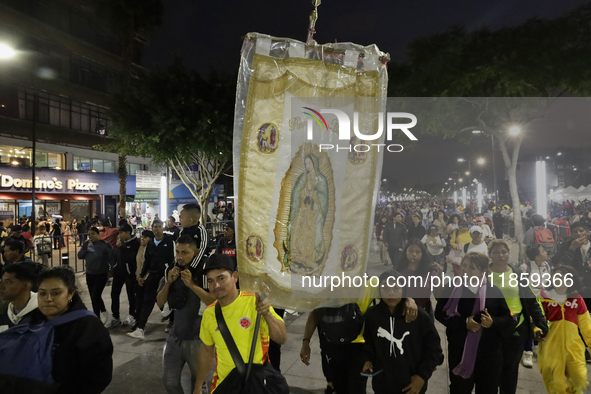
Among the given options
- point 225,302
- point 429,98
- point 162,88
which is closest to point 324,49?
point 225,302

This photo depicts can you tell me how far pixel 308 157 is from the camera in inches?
95.0

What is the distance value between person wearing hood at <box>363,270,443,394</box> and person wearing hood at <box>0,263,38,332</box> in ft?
8.73

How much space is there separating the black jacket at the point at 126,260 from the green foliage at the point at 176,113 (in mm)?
6629

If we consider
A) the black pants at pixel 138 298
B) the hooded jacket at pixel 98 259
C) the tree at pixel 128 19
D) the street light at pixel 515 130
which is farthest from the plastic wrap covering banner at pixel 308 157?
the tree at pixel 128 19

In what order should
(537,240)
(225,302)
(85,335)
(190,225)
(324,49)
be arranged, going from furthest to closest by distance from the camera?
(537,240)
(190,225)
(225,302)
(324,49)
(85,335)

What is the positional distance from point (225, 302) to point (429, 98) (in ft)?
27.7

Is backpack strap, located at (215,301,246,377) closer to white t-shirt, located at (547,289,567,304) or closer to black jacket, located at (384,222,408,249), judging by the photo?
white t-shirt, located at (547,289,567,304)

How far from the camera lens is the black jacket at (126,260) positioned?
6312 mm

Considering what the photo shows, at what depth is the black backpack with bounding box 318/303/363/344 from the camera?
3115 millimetres

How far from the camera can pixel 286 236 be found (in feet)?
8.14

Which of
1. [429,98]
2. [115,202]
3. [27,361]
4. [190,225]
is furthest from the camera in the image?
[115,202]

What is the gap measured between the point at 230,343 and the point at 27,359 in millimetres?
1079

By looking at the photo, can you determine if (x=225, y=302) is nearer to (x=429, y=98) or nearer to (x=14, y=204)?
(x=429, y=98)

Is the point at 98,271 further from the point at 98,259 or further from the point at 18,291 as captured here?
the point at 18,291
